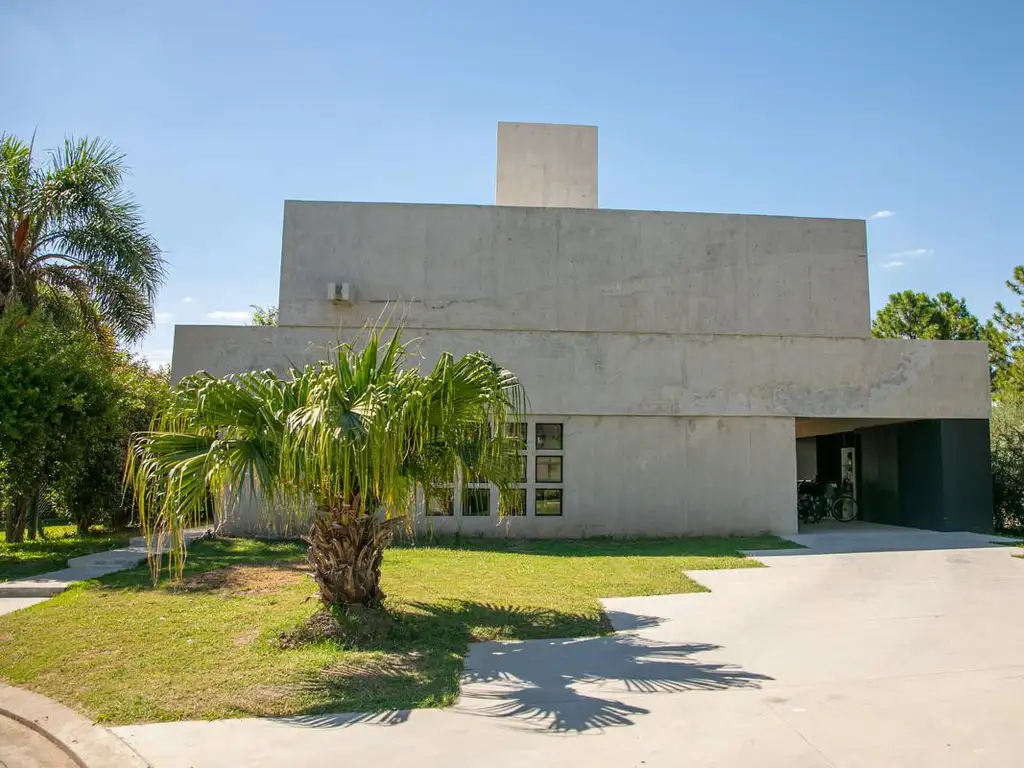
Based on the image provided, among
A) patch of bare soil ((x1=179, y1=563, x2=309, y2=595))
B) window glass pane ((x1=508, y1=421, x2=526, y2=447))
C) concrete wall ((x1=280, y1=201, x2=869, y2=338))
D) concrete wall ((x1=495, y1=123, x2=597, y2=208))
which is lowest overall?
patch of bare soil ((x1=179, y1=563, x2=309, y2=595))

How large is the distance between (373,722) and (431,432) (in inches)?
115

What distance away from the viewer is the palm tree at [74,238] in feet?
48.8

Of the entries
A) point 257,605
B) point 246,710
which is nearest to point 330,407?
point 246,710

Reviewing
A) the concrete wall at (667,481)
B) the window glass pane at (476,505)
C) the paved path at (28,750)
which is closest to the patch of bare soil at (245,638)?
the paved path at (28,750)

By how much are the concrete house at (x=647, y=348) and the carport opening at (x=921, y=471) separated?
0.05 m

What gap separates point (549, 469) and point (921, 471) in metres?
8.51

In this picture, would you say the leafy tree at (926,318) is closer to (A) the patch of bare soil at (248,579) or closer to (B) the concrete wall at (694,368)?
(B) the concrete wall at (694,368)

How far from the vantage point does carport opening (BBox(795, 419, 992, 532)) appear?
15.9 metres

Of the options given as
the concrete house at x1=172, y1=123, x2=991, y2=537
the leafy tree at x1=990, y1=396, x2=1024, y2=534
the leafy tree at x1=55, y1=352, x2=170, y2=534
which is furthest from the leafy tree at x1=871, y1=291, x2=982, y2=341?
the leafy tree at x1=55, y1=352, x2=170, y2=534

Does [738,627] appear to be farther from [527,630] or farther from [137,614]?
[137,614]

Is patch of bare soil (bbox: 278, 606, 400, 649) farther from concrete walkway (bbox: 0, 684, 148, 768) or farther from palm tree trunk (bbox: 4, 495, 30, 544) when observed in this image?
palm tree trunk (bbox: 4, 495, 30, 544)

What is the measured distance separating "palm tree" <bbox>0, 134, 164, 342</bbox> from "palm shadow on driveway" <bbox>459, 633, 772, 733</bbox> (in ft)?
42.4

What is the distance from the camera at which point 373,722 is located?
496 cm

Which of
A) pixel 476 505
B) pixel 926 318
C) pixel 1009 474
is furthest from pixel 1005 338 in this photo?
pixel 476 505
